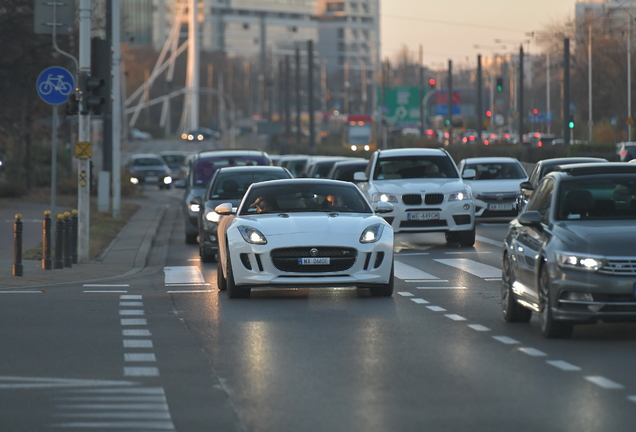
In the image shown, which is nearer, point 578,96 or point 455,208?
point 455,208

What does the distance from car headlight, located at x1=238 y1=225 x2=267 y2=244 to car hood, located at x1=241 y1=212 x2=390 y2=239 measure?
0.05m

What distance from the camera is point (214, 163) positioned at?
2845 centimetres

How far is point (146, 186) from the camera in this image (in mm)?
67375

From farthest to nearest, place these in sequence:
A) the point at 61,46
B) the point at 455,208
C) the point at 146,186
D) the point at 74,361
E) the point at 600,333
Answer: the point at 146,186 < the point at 61,46 < the point at 455,208 < the point at 600,333 < the point at 74,361

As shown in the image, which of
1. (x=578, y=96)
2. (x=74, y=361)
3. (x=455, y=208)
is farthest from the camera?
(x=578, y=96)

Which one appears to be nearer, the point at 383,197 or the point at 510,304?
the point at 510,304

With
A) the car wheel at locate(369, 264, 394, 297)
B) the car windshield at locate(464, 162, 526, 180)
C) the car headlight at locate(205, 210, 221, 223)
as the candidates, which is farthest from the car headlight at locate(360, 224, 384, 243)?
the car windshield at locate(464, 162, 526, 180)

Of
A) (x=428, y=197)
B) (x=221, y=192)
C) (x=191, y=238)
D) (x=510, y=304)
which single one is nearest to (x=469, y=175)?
(x=428, y=197)

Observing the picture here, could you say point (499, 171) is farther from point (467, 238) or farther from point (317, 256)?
point (317, 256)

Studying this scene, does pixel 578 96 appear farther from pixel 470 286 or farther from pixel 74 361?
pixel 74 361

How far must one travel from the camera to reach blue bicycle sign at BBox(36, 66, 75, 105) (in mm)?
21016

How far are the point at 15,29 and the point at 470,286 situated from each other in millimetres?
23530

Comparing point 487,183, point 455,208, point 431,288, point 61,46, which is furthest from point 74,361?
point 61,46

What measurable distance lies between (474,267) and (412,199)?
472 cm
